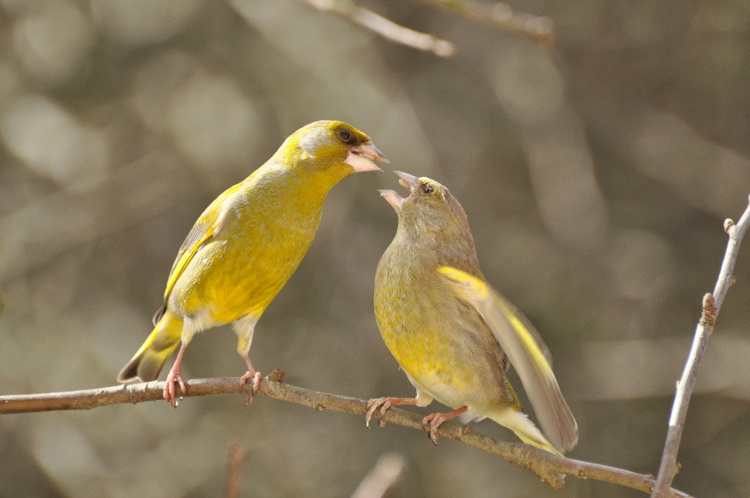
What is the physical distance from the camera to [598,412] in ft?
25.8

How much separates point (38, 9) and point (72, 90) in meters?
0.85

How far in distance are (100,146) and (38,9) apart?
57.7 inches

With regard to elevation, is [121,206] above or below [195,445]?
above

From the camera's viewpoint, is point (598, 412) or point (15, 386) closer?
point (15, 386)

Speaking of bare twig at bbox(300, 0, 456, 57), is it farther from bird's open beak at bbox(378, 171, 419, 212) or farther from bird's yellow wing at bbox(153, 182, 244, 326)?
bird's yellow wing at bbox(153, 182, 244, 326)

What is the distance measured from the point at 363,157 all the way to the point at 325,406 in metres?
1.24

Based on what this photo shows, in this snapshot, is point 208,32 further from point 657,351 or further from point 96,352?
point 657,351

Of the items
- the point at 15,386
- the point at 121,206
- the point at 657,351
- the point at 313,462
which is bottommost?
the point at 313,462

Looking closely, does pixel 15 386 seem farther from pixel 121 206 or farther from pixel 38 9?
pixel 38 9

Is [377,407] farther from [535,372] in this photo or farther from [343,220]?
[343,220]

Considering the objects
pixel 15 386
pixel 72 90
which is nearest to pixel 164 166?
pixel 72 90

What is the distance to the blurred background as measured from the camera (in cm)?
763

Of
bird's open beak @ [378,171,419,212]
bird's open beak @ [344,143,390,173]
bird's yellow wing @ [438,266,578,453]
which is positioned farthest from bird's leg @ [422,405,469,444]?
bird's open beak @ [344,143,390,173]

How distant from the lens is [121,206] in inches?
314
